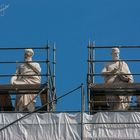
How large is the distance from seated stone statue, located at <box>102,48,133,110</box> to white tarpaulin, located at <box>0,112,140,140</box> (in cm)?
162

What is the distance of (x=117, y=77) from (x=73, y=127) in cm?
294

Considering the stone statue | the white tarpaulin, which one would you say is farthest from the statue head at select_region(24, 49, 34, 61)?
the white tarpaulin

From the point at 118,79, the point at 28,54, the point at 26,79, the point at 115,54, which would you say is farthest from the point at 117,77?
the point at 28,54

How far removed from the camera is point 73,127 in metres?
46.1

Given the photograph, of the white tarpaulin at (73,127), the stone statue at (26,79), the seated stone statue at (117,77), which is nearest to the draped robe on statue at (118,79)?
the seated stone statue at (117,77)

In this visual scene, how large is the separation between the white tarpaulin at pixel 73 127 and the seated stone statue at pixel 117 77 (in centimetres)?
162

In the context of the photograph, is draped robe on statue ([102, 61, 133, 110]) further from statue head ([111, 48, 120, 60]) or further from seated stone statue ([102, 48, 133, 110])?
statue head ([111, 48, 120, 60])

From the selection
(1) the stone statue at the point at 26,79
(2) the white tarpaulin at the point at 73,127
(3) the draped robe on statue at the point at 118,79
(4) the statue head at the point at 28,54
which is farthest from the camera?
(4) the statue head at the point at 28,54

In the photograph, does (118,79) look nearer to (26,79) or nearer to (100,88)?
(100,88)

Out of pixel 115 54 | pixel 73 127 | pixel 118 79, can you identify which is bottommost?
pixel 73 127

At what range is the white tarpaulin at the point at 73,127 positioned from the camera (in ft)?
151

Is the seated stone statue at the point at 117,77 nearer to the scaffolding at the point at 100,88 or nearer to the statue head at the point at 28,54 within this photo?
the scaffolding at the point at 100,88

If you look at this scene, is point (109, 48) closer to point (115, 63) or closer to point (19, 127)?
point (115, 63)

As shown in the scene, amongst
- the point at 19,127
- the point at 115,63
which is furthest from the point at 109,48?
the point at 19,127
